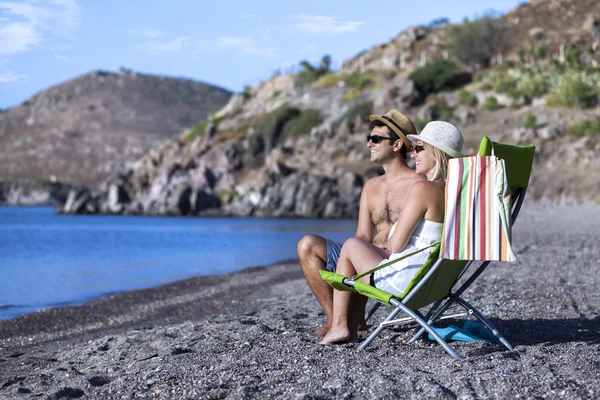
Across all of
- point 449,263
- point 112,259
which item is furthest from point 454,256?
point 112,259

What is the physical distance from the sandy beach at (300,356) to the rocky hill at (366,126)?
29.7m

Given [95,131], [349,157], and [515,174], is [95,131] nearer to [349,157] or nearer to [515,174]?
[349,157]

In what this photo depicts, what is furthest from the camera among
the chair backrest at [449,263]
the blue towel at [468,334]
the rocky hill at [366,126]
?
the rocky hill at [366,126]

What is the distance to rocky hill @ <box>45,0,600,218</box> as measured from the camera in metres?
42.8

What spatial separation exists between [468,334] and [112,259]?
58.3 feet

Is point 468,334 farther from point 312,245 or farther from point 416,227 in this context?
point 312,245

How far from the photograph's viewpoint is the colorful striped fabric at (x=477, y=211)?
4230 millimetres

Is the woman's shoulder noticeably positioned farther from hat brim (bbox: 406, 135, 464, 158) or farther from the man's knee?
the man's knee

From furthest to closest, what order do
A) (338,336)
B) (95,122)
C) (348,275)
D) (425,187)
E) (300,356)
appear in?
(95,122) < (338,336) < (348,275) < (300,356) < (425,187)

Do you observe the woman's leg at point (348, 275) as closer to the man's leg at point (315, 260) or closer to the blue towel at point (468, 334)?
the man's leg at point (315, 260)

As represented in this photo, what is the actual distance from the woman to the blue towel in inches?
23.8

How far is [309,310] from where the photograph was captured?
7.55m

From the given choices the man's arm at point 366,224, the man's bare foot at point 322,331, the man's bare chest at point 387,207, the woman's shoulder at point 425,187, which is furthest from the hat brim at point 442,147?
the man's bare foot at point 322,331

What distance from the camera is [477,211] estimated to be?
4.27 meters
